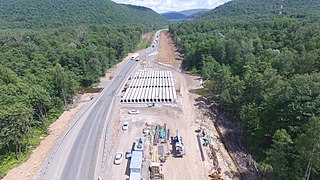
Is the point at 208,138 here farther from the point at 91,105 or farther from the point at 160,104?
the point at 91,105

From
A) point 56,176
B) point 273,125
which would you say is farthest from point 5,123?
point 273,125

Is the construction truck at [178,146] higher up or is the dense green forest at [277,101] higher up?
the dense green forest at [277,101]

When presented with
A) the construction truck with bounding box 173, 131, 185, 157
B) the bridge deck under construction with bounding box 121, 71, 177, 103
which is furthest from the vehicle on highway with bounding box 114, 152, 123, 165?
the bridge deck under construction with bounding box 121, 71, 177, 103

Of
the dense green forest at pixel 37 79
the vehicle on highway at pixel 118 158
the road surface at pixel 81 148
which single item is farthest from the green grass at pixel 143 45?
the vehicle on highway at pixel 118 158

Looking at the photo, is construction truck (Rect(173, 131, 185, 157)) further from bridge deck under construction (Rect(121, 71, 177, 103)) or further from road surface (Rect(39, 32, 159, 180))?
bridge deck under construction (Rect(121, 71, 177, 103))

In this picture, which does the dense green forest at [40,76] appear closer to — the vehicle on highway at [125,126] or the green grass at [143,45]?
the green grass at [143,45]

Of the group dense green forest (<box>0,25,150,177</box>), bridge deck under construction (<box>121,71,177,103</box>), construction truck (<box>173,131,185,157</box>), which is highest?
dense green forest (<box>0,25,150,177</box>)
